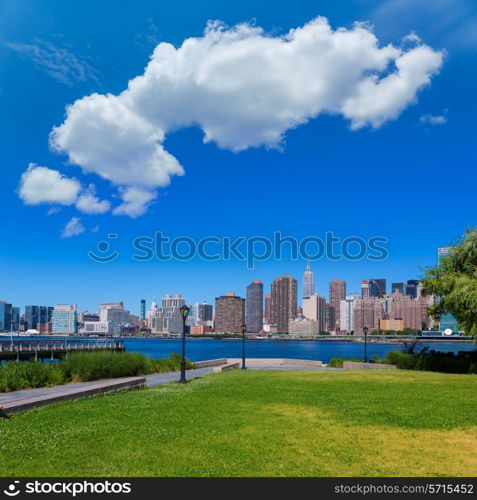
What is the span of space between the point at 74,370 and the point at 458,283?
21.8 meters

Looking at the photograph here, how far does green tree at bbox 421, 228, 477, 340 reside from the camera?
93.2 feet

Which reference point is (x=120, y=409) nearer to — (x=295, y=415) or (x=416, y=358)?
→ (x=295, y=415)

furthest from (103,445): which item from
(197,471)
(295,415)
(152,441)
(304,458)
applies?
(295,415)

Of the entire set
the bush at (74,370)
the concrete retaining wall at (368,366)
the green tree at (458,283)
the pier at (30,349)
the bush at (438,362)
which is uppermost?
the green tree at (458,283)

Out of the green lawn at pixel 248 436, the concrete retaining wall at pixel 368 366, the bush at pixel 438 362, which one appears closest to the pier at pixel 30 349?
the concrete retaining wall at pixel 368 366

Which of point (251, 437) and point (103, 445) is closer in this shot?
point (103, 445)

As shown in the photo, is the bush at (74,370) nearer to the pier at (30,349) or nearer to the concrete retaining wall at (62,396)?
the concrete retaining wall at (62,396)

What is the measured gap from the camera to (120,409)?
42.8 ft

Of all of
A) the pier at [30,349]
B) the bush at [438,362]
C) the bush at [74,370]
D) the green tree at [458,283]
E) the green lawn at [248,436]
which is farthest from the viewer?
the pier at [30,349]

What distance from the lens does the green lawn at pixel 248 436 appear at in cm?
758

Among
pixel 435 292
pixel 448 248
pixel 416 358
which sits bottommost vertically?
pixel 416 358

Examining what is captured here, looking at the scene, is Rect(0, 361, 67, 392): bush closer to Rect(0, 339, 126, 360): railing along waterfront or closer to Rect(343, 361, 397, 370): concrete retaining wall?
Rect(343, 361, 397, 370): concrete retaining wall

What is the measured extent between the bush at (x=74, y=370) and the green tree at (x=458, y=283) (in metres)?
18.0
